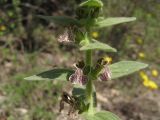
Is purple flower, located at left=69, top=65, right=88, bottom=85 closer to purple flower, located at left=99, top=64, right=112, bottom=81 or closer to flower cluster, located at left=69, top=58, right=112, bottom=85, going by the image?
flower cluster, located at left=69, top=58, right=112, bottom=85

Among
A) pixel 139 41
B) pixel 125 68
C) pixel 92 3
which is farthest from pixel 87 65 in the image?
pixel 139 41

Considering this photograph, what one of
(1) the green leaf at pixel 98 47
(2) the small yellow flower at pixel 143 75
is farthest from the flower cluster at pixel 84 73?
(2) the small yellow flower at pixel 143 75

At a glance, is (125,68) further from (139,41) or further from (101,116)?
(139,41)

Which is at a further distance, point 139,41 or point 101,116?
point 139,41

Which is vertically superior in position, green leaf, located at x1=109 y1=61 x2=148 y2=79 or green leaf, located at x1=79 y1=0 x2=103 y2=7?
green leaf, located at x1=79 y1=0 x2=103 y2=7

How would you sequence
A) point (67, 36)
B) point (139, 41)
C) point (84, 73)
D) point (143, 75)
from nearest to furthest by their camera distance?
point (67, 36), point (84, 73), point (143, 75), point (139, 41)

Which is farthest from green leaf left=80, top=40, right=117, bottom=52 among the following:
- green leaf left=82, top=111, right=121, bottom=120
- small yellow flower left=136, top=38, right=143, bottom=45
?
small yellow flower left=136, top=38, right=143, bottom=45

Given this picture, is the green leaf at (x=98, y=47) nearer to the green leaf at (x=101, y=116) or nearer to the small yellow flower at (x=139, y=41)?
the green leaf at (x=101, y=116)

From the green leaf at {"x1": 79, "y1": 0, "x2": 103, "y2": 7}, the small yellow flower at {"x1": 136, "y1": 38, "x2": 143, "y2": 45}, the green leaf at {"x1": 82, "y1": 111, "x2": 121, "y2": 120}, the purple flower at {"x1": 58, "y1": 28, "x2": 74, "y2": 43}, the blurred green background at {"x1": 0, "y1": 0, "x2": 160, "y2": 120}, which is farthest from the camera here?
the small yellow flower at {"x1": 136, "y1": 38, "x2": 143, "y2": 45}
